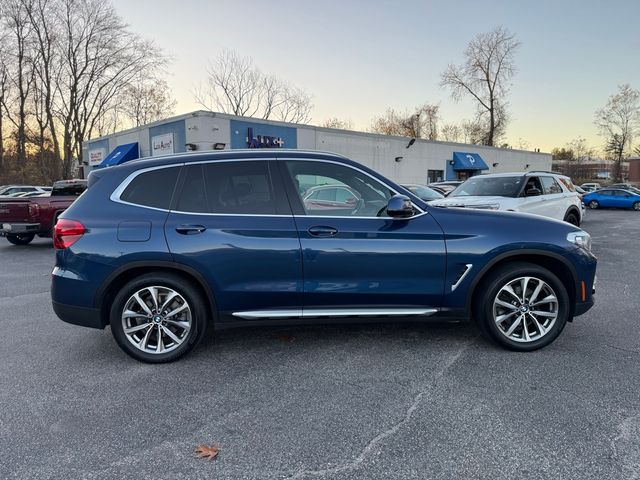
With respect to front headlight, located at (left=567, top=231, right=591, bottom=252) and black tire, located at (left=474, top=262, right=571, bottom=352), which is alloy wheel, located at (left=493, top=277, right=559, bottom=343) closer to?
black tire, located at (left=474, top=262, right=571, bottom=352)

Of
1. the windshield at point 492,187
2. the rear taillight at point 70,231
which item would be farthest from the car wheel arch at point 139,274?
the windshield at point 492,187

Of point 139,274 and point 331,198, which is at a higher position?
point 331,198

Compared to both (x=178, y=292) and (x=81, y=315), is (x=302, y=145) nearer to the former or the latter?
(x=178, y=292)

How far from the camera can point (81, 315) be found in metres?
3.53

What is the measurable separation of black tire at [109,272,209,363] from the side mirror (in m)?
1.80

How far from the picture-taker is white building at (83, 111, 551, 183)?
699 inches

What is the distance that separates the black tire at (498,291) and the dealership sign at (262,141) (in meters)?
16.1

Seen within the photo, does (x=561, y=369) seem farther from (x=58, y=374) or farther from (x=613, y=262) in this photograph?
(x=613, y=262)

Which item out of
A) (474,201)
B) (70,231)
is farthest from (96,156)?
(70,231)

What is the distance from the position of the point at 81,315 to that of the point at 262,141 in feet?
53.8

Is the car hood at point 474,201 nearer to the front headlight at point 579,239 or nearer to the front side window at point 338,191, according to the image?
the front headlight at point 579,239

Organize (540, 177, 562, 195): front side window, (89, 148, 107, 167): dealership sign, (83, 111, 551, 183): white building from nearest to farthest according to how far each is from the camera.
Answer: (540, 177, 562, 195): front side window < (83, 111, 551, 183): white building < (89, 148, 107, 167): dealership sign

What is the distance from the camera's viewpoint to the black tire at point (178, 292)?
3.53m

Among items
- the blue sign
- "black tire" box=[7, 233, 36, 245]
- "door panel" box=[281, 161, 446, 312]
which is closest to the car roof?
"door panel" box=[281, 161, 446, 312]
